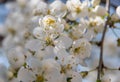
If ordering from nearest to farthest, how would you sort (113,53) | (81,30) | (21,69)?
(21,69)
(81,30)
(113,53)

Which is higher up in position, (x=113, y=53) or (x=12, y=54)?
(x=113, y=53)

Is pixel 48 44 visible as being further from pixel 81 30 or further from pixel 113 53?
pixel 113 53

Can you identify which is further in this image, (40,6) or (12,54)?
(40,6)


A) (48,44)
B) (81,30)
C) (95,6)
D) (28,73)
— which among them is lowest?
(28,73)

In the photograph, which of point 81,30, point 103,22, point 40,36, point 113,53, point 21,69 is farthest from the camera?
point 113,53

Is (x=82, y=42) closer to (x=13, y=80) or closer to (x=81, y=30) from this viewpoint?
(x=81, y=30)

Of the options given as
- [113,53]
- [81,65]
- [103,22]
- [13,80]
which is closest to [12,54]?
[13,80]
